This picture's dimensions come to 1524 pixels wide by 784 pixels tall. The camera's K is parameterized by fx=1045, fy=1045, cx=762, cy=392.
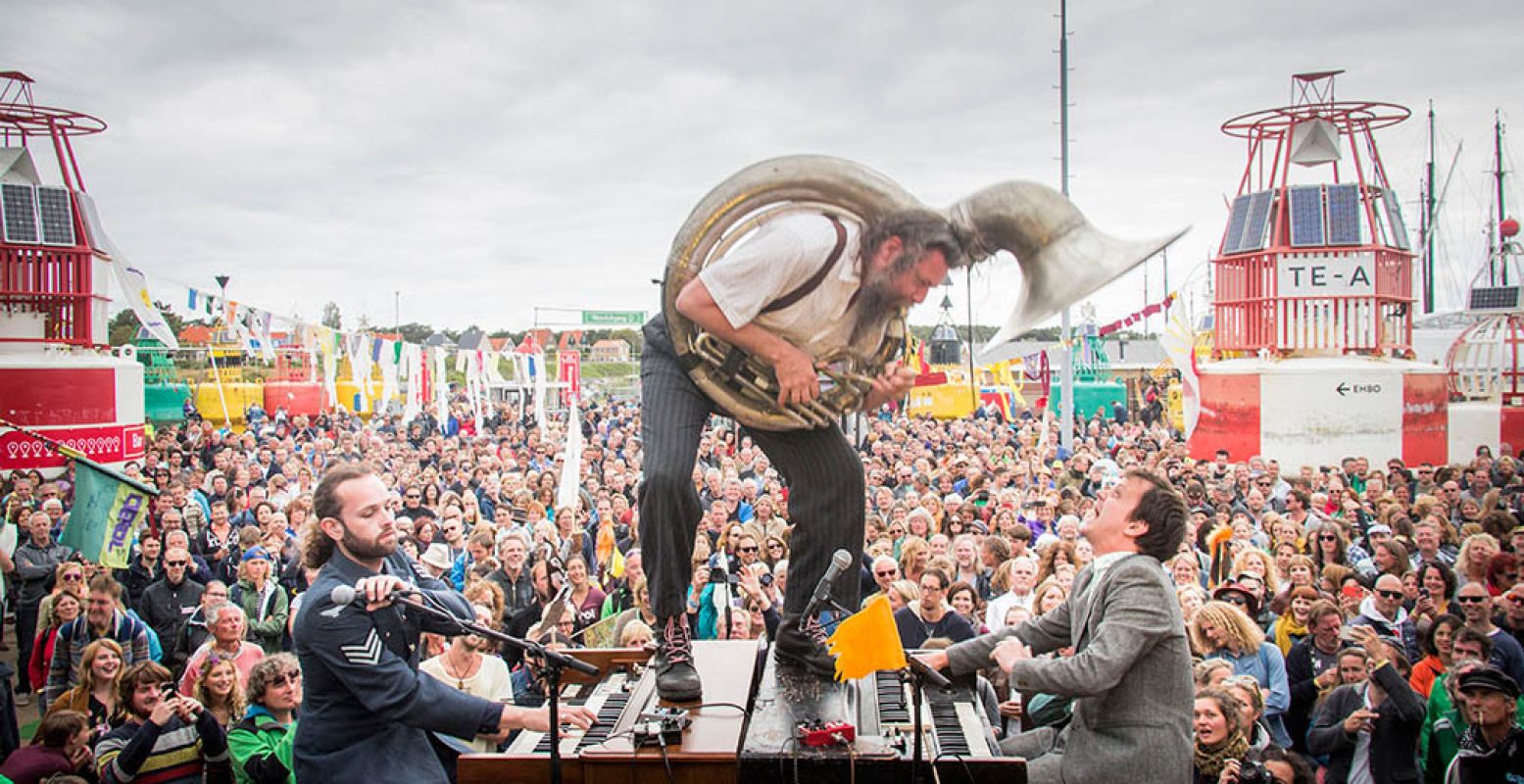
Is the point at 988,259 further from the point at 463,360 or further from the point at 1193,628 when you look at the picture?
the point at 463,360

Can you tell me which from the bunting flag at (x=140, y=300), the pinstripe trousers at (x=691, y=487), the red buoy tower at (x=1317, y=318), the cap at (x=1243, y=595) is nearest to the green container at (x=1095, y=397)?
the red buoy tower at (x=1317, y=318)

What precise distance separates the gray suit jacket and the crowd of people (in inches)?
9.6

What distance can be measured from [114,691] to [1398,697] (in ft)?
20.5

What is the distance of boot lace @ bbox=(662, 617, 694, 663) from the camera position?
3781 millimetres

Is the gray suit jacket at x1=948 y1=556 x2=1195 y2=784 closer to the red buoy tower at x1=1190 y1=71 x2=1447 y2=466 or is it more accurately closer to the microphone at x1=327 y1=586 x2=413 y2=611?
the microphone at x1=327 y1=586 x2=413 y2=611

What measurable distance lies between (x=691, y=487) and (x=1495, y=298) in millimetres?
28482

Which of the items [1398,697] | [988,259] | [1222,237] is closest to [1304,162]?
[1222,237]

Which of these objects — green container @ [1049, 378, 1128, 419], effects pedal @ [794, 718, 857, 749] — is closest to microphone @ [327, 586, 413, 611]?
effects pedal @ [794, 718, 857, 749]

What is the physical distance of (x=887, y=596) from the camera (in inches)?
152

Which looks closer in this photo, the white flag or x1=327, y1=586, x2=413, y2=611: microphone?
x1=327, y1=586, x2=413, y2=611: microphone

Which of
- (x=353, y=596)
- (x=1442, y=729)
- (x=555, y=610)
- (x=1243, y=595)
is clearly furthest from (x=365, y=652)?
(x=1243, y=595)

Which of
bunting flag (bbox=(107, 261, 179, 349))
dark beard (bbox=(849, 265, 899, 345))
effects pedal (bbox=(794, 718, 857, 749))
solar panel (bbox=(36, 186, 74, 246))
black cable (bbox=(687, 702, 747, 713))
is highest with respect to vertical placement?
solar panel (bbox=(36, 186, 74, 246))

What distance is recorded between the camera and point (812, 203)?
3.69 m

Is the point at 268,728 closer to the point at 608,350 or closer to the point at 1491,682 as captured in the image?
the point at 1491,682
